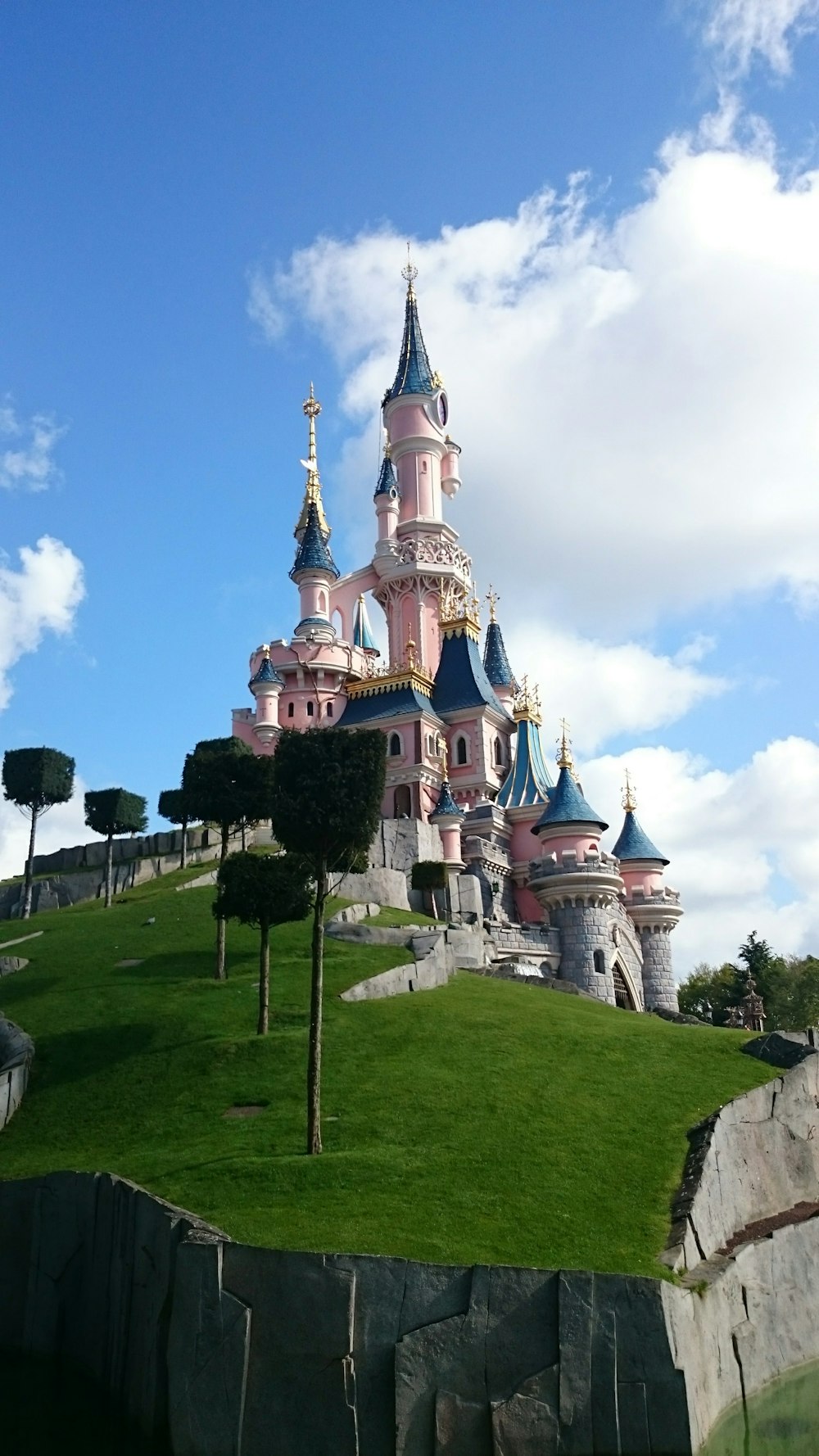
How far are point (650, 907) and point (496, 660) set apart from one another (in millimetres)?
21010

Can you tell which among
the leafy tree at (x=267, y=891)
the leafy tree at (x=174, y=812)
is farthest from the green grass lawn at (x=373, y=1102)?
the leafy tree at (x=174, y=812)

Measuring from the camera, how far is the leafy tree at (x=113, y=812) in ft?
186

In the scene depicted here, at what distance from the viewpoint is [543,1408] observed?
15906 mm

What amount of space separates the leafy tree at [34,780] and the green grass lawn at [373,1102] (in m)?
14.1

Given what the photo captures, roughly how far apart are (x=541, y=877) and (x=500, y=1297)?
124ft

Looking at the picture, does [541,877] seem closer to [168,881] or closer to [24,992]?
[168,881]

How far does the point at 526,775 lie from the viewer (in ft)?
213

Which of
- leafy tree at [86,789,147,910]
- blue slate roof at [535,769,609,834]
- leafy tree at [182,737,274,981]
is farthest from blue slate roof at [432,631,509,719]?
leafy tree at [182,737,274,981]

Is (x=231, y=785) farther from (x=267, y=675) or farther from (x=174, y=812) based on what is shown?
(x=267, y=675)

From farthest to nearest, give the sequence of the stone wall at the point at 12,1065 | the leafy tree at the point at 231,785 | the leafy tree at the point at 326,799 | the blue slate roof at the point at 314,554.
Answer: the blue slate roof at the point at 314,554
the leafy tree at the point at 231,785
the stone wall at the point at 12,1065
the leafy tree at the point at 326,799

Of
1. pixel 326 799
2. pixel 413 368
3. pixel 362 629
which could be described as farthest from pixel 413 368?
pixel 326 799

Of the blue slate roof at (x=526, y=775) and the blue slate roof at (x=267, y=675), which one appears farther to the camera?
the blue slate roof at (x=267, y=675)

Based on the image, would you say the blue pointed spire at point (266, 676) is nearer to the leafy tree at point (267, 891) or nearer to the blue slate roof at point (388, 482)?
the blue slate roof at point (388, 482)

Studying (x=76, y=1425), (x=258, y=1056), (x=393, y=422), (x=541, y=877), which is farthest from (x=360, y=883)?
(x=393, y=422)
